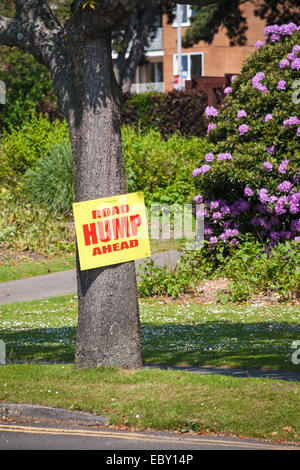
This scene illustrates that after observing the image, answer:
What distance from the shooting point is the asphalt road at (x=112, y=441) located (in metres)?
6.48

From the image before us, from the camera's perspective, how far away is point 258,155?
1464cm

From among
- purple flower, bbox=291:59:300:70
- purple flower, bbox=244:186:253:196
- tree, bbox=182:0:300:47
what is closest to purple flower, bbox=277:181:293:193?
purple flower, bbox=244:186:253:196

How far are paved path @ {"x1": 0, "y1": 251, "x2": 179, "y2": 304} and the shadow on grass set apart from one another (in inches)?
116

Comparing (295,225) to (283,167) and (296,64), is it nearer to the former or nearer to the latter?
(283,167)

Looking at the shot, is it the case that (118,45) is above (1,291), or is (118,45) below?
above

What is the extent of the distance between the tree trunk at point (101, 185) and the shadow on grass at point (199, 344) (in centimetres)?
119

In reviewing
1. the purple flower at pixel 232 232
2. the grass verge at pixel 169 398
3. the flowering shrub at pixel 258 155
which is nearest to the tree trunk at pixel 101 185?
the grass verge at pixel 169 398

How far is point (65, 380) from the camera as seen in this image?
8125 mm

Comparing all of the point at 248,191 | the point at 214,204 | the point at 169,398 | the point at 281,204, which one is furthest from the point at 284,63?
the point at 169,398

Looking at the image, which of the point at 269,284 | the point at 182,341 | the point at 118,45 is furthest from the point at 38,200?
the point at 118,45

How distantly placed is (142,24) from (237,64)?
16.0 meters

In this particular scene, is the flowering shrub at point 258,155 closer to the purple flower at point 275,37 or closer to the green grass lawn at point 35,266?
the purple flower at point 275,37

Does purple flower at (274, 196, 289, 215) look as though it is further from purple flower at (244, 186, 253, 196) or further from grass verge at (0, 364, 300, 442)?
grass verge at (0, 364, 300, 442)

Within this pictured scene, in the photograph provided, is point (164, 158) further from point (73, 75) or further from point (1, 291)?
point (73, 75)
